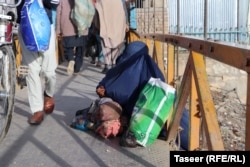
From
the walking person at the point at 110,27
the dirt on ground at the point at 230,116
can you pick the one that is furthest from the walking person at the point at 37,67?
the walking person at the point at 110,27

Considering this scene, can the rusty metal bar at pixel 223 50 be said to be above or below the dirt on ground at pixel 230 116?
above

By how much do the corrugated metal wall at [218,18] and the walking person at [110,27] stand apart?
2.94 meters

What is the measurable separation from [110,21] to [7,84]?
4.84 m

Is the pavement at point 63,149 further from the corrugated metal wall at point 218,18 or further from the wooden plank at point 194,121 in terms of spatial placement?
the corrugated metal wall at point 218,18

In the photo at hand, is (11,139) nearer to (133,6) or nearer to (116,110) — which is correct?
(116,110)

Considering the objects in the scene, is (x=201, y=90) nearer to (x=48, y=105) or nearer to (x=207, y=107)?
(x=207, y=107)

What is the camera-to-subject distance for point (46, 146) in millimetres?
3797

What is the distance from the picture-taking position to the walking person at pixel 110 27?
816 cm

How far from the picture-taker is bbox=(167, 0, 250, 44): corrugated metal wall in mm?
11125

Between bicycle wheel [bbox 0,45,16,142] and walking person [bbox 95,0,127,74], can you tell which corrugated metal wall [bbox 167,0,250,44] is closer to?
walking person [bbox 95,0,127,74]

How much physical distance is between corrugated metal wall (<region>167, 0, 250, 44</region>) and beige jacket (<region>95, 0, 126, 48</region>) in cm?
293

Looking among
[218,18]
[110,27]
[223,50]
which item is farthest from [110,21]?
[223,50]

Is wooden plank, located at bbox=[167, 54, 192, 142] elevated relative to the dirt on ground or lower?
elevated

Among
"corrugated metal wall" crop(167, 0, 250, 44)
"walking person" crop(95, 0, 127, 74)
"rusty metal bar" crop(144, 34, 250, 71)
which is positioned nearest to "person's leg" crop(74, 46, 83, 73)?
"walking person" crop(95, 0, 127, 74)
